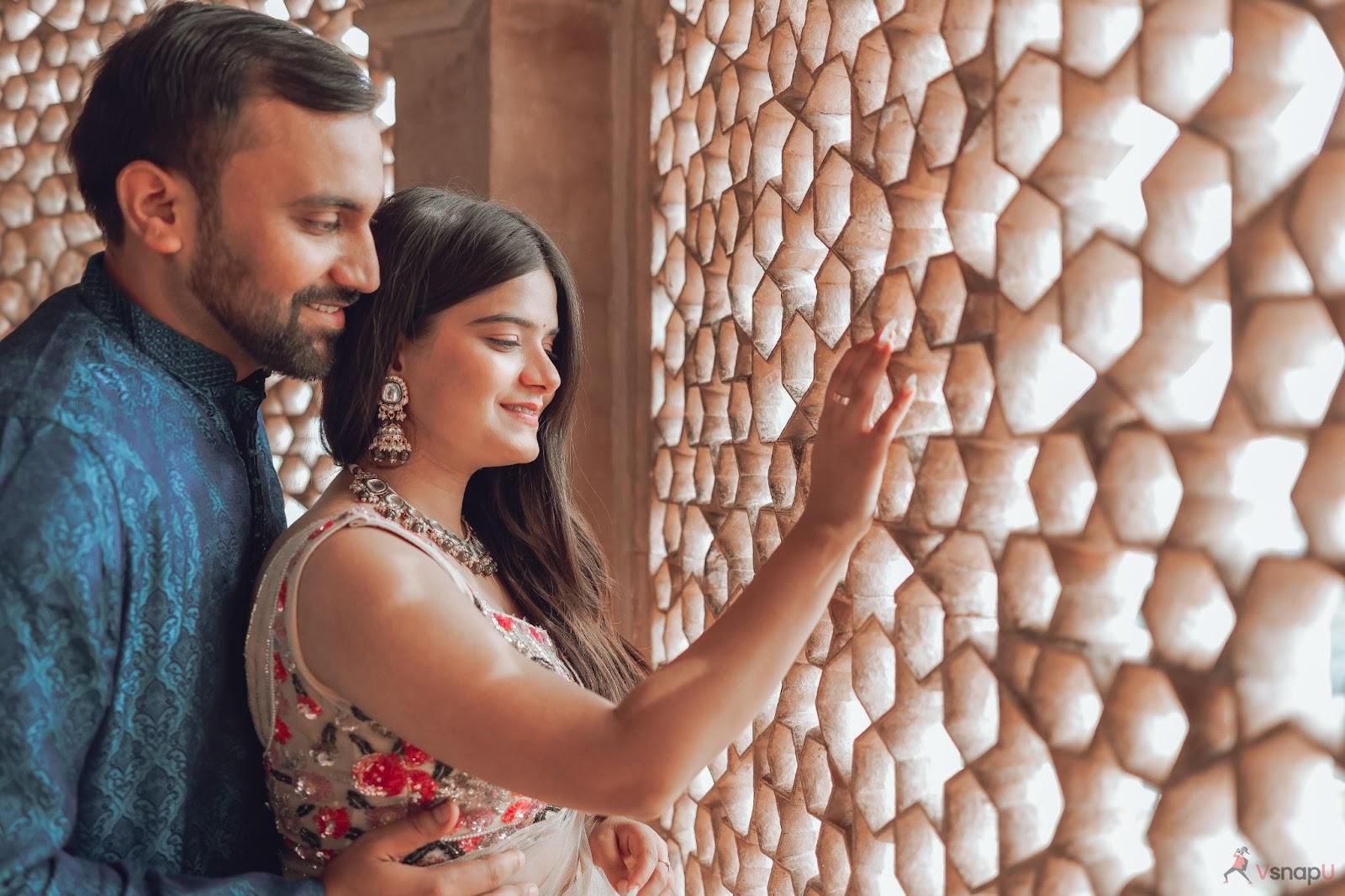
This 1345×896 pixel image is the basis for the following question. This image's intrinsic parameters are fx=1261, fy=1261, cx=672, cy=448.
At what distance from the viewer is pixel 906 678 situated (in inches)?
52.1

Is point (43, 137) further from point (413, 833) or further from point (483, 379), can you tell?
point (413, 833)

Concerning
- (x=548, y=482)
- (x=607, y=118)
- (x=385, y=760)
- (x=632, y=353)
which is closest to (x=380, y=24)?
(x=607, y=118)

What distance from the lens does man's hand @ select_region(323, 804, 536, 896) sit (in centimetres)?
133

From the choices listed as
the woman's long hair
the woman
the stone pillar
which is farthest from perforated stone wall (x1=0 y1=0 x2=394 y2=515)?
the woman

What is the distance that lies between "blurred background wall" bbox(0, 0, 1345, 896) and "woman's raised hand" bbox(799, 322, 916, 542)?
12 cm

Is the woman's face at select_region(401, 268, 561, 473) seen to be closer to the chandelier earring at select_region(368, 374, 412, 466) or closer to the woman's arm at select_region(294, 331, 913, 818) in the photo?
the chandelier earring at select_region(368, 374, 412, 466)

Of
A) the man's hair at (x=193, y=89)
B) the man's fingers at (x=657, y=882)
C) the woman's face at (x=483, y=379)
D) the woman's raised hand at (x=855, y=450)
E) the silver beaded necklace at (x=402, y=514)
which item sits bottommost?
the man's fingers at (x=657, y=882)

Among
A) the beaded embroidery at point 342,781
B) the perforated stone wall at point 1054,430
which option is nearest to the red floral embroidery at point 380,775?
the beaded embroidery at point 342,781

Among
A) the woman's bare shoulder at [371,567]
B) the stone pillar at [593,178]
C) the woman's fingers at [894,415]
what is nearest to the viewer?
the woman's fingers at [894,415]

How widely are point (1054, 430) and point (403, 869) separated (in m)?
0.81

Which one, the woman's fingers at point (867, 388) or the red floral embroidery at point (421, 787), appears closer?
the woman's fingers at point (867, 388)

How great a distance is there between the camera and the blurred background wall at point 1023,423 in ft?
2.87

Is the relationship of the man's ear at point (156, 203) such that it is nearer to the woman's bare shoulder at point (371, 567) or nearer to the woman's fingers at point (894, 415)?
the woman's bare shoulder at point (371, 567)

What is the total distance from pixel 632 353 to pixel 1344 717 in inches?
60.2
